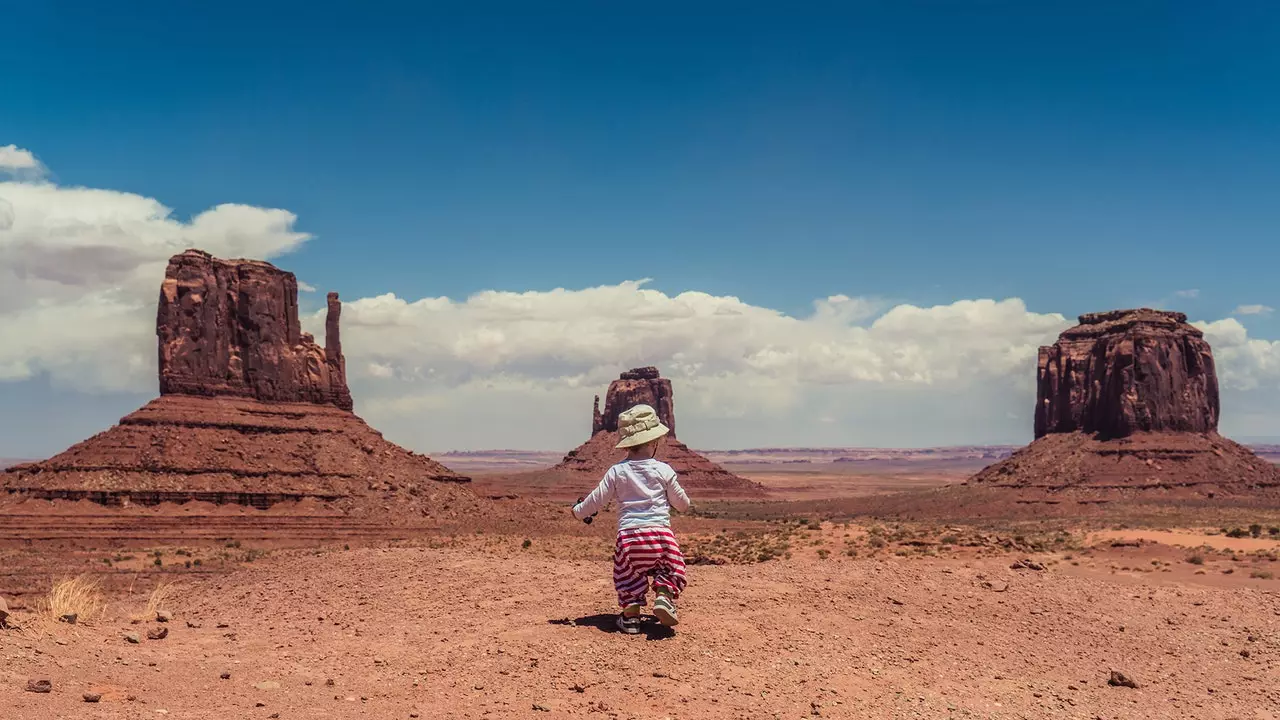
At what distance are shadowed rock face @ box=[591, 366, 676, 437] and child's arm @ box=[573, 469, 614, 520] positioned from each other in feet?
488

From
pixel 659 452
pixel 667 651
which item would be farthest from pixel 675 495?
pixel 659 452

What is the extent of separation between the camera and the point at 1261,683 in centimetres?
1230

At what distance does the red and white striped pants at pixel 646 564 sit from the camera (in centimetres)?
1105

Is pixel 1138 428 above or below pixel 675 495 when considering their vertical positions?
above

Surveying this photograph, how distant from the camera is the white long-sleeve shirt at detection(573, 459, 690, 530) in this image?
1128 cm

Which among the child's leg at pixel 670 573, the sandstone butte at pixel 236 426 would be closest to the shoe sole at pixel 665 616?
the child's leg at pixel 670 573

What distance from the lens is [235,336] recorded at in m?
69.0

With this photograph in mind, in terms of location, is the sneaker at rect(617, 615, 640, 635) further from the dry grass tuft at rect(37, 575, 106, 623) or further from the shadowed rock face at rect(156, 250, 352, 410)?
the shadowed rock face at rect(156, 250, 352, 410)

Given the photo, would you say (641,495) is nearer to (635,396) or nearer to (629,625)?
A: (629,625)

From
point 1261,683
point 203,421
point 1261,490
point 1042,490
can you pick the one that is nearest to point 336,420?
point 203,421

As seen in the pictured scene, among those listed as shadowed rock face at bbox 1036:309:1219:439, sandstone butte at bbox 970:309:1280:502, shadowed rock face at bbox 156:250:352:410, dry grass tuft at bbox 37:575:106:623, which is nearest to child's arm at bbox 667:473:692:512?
dry grass tuft at bbox 37:575:106:623

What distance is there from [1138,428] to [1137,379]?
4762 millimetres

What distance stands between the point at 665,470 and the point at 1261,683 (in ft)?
25.2

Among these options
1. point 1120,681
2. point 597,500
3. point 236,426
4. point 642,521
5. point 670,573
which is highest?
point 236,426
